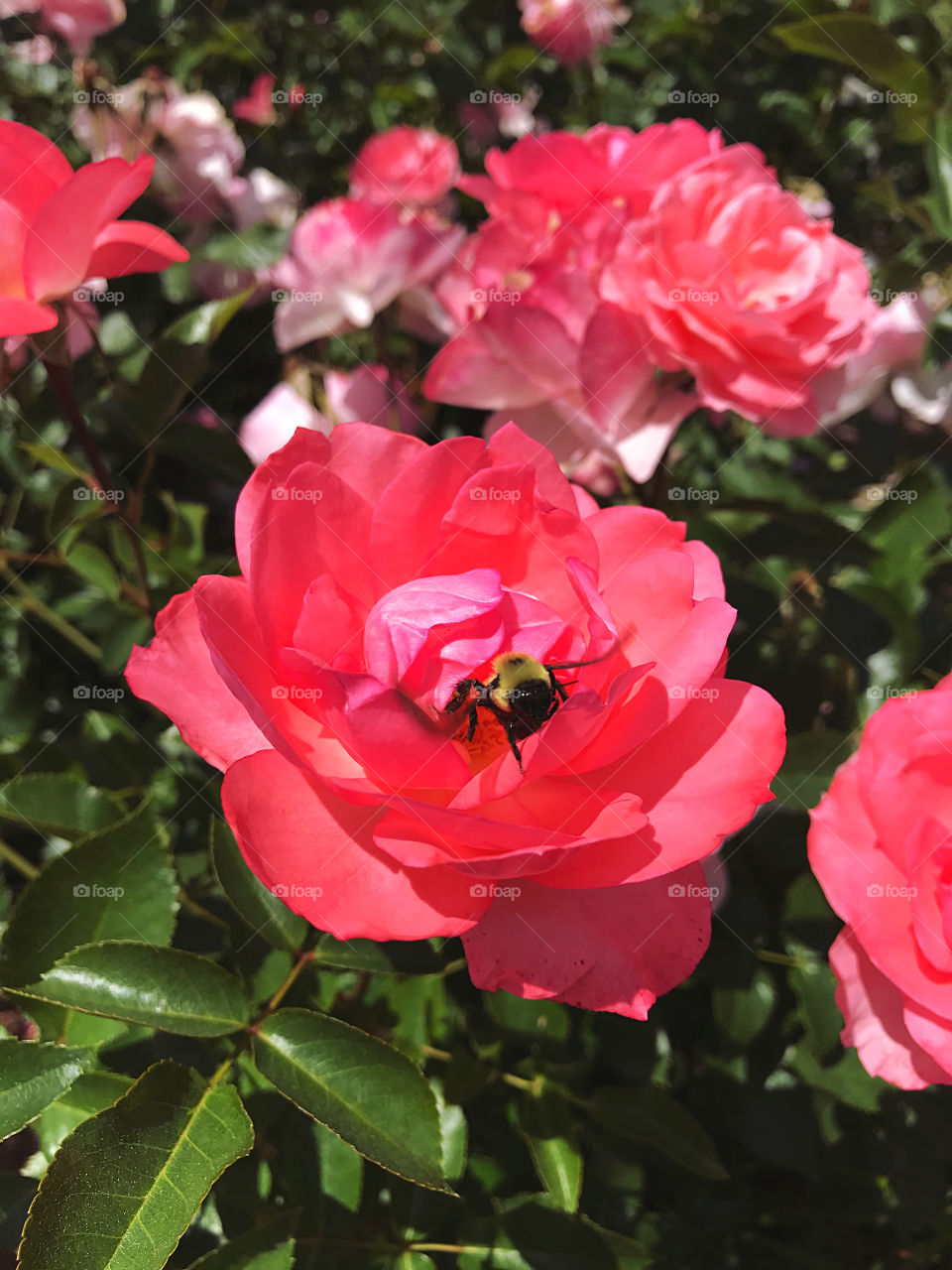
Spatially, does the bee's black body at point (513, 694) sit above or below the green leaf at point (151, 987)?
above

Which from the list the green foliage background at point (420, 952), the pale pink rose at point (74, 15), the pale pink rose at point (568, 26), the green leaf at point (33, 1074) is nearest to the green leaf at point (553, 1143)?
the green foliage background at point (420, 952)

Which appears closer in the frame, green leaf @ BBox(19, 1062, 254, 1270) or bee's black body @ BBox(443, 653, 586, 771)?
green leaf @ BBox(19, 1062, 254, 1270)

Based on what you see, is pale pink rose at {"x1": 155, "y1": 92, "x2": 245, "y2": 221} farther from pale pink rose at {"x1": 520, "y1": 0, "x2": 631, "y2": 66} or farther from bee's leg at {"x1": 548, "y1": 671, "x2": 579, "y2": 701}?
bee's leg at {"x1": 548, "y1": 671, "x2": 579, "y2": 701}

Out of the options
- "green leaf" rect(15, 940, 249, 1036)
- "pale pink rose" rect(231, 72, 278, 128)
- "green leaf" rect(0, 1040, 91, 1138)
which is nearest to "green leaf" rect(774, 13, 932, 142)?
"green leaf" rect(15, 940, 249, 1036)

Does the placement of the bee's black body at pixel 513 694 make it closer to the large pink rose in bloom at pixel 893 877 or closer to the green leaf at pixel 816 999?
the large pink rose in bloom at pixel 893 877

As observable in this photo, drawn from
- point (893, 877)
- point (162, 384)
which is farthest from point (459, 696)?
point (162, 384)

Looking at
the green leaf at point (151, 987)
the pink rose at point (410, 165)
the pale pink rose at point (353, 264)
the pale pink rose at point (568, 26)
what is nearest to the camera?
the green leaf at point (151, 987)

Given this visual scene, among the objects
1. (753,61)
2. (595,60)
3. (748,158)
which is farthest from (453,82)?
(748,158)
